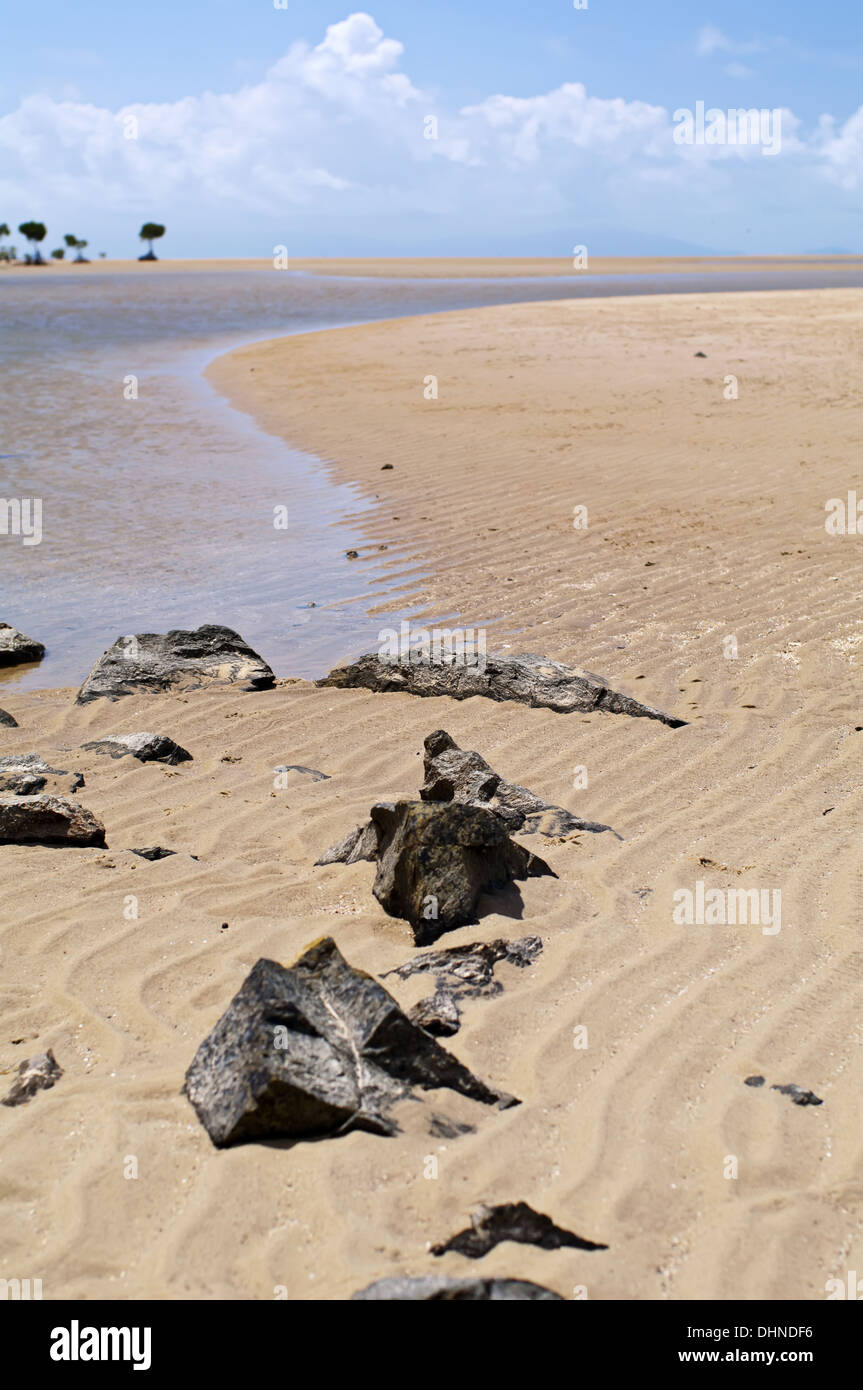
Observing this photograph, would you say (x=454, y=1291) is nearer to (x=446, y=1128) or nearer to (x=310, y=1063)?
(x=446, y=1128)

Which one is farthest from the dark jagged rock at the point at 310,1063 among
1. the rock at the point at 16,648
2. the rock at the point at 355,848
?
the rock at the point at 16,648

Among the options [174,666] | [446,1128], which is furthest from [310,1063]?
[174,666]

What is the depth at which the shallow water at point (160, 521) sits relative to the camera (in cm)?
861

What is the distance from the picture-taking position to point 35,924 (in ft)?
13.8

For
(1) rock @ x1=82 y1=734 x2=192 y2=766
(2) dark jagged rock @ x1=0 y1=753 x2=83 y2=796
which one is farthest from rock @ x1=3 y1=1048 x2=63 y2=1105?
(1) rock @ x1=82 y1=734 x2=192 y2=766

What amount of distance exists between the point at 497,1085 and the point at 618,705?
3.34m

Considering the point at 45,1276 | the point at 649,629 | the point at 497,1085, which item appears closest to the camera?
the point at 45,1276

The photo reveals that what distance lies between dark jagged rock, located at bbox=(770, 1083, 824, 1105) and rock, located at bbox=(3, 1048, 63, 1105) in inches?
83.5

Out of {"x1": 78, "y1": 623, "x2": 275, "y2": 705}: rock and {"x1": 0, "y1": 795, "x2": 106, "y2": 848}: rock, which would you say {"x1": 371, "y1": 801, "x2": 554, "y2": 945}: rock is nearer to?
{"x1": 0, "y1": 795, "x2": 106, "y2": 848}: rock

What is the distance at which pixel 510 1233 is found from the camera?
2703 millimetres

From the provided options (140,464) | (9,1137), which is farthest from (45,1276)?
(140,464)

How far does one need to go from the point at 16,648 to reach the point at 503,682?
11.6 feet

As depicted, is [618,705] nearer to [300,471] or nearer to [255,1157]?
[255,1157]

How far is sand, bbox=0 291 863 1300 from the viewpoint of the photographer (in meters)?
2.76
